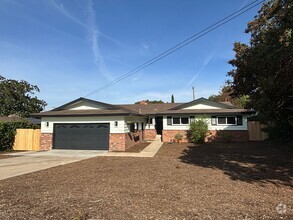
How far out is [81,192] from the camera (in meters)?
6.46

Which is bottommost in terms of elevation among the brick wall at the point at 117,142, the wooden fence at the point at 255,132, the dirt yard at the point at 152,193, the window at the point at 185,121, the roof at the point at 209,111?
the dirt yard at the point at 152,193

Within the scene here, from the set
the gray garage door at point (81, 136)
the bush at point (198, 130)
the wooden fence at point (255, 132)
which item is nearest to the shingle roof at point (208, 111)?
the bush at point (198, 130)

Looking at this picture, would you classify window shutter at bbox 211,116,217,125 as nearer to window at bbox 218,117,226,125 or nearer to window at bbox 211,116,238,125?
window at bbox 211,116,238,125

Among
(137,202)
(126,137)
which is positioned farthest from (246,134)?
(137,202)

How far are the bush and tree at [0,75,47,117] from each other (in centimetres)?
3030

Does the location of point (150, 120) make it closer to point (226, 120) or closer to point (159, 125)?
point (159, 125)

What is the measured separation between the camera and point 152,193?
20.6 feet

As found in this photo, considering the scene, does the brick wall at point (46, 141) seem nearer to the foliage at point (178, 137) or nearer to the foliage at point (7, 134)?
the foliage at point (7, 134)

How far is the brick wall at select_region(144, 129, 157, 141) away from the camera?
2490cm

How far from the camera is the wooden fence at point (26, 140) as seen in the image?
17750 mm

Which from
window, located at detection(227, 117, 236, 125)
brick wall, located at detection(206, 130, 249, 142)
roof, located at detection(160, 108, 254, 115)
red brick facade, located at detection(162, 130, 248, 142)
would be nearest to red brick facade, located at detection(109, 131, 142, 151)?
roof, located at detection(160, 108, 254, 115)

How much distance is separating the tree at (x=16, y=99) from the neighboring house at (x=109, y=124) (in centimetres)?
2442

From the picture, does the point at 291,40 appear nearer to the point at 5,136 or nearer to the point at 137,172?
the point at 137,172

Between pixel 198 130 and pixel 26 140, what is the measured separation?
1427cm
